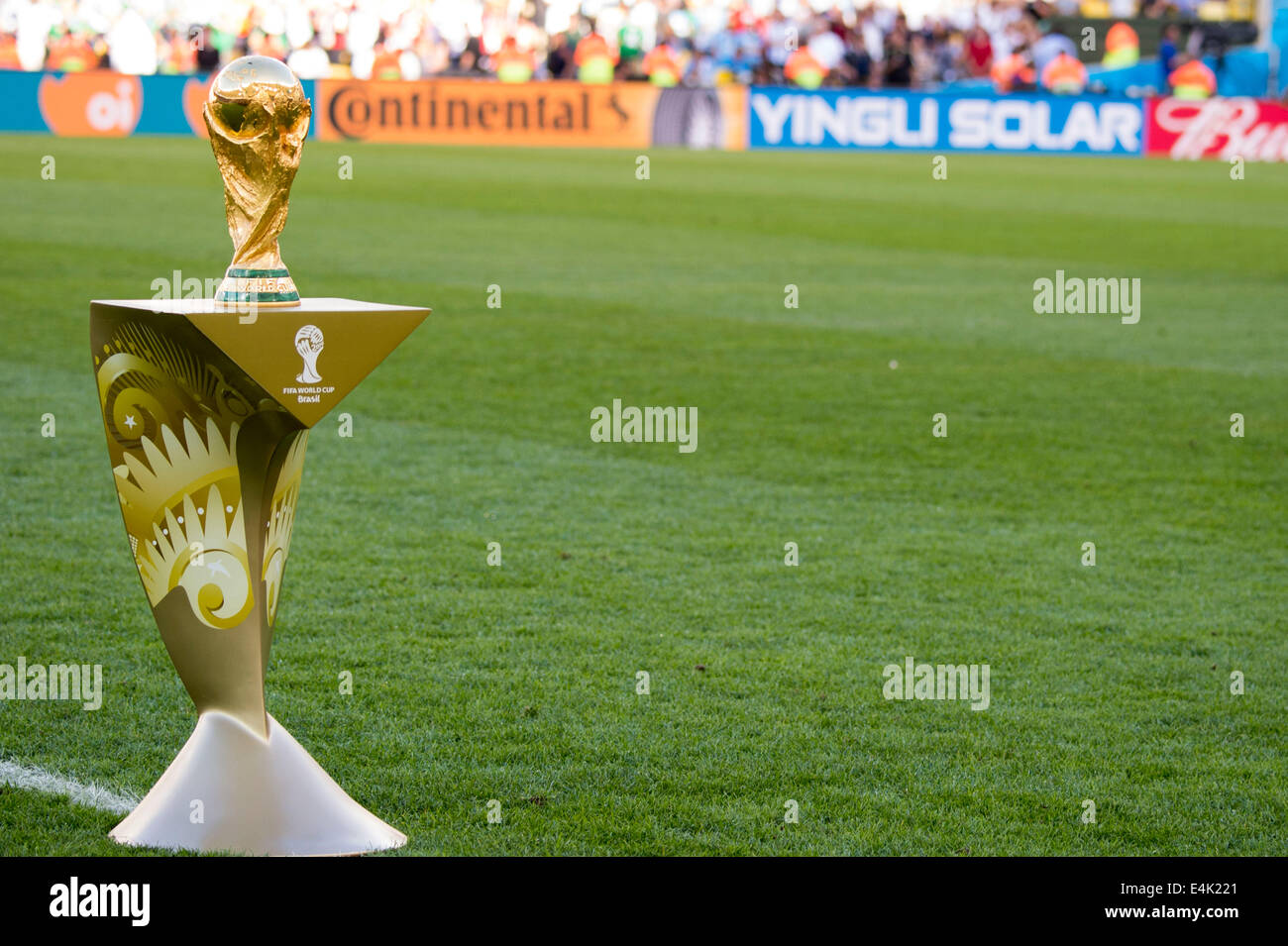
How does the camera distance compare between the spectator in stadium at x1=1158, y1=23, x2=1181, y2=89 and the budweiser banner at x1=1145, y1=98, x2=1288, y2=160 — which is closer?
the budweiser banner at x1=1145, y1=98, x2=1288, y2=160

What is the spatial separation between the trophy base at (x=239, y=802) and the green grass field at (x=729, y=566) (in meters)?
0.24

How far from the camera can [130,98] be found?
91.0 feet

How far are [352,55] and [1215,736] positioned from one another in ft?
104

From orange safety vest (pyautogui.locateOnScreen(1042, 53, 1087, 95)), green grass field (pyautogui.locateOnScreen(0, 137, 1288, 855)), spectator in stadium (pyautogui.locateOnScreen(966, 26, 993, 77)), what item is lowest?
green grass field (pyautogui.locateOnScreen(0, 137, 1288, 855))

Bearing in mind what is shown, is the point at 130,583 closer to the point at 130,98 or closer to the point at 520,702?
the point at 520,702

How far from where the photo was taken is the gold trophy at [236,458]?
3473 mm

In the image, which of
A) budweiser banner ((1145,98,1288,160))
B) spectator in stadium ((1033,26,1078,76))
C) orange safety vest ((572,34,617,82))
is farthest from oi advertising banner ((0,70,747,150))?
spectator in stadium ((1033,26,1078,76))

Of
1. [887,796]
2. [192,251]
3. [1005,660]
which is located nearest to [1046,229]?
[192,251]

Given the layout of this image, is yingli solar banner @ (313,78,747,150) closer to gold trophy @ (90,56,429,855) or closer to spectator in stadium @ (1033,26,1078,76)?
spectator in stadium @ (1033,26,1078,76)

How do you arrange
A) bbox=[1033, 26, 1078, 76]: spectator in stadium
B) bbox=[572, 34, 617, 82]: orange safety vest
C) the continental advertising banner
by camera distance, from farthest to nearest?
bbox=[1033, 26, 1078, 76]: spectator in stadium, bbox=[572, 34, 617, 82]: orange safety vest, the continental advertising banner

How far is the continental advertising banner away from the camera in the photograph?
2991 centimetres

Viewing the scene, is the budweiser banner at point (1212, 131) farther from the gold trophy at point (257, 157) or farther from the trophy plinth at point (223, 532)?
the gold trophy at point (257, 157)

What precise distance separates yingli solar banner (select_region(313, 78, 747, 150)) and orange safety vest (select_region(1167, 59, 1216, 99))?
1001 centimetres

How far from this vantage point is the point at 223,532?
12.3 ft
